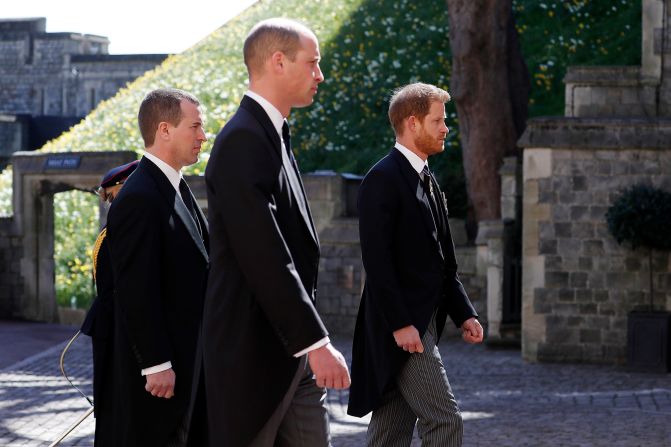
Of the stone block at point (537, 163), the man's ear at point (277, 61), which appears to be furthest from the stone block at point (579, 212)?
the man's ear at point (277, 61)

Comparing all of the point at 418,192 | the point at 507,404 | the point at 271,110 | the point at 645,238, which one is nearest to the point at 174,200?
the point at 271,110

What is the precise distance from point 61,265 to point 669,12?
40.1 ft

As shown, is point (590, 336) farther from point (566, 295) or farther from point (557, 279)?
point (557, 279)

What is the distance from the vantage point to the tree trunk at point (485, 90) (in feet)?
62.5

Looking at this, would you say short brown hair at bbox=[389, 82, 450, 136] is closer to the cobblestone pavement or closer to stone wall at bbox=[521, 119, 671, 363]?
the cobblestone pavement

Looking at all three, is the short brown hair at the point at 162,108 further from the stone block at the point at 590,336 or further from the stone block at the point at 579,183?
the stone block at the point at 590,336

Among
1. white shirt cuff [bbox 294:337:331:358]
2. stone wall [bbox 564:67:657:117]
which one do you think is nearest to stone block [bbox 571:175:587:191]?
stone wall [bbox 564:67:657:117]

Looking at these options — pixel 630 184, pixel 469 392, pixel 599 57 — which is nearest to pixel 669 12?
pixel 630 184

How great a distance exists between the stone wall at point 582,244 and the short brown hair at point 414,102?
28.7 ft

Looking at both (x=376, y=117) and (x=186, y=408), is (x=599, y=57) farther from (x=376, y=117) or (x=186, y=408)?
(x=186, y=408)

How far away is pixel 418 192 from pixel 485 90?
13.5m

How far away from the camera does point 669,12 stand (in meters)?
16.3

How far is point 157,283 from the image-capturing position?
16.9 feet

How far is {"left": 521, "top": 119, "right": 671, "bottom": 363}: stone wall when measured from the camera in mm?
14578
